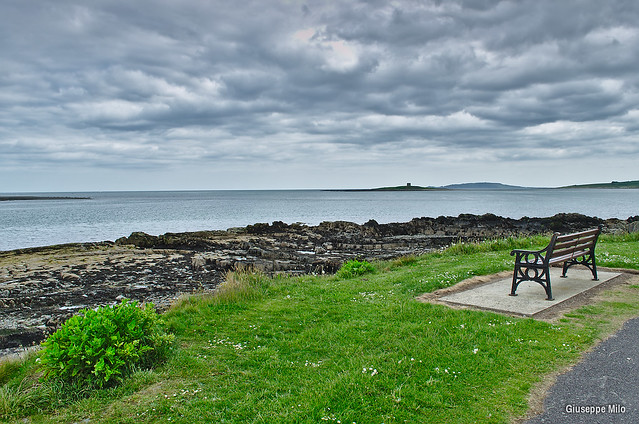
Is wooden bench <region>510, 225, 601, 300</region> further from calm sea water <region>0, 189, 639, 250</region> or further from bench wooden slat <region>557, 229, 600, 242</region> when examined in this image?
calm sea water <region>0, 189, 639, 250</region>

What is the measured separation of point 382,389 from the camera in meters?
4.69

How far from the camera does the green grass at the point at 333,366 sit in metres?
4.35

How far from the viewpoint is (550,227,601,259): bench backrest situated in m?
8.49

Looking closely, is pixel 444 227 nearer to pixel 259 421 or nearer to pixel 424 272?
pixel 424 272

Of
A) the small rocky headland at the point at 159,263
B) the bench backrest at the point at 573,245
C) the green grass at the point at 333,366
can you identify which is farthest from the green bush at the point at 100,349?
the bench backrest at the point at 573,245

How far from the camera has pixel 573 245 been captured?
9.04 m

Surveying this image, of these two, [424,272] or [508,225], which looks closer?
[424,272]

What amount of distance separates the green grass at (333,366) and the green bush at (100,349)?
0.19 m

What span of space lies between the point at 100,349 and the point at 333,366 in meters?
2.68

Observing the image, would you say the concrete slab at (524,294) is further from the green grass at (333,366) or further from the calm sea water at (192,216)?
the calm sea water at (192,216)

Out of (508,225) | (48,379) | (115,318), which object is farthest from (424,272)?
(508,225)

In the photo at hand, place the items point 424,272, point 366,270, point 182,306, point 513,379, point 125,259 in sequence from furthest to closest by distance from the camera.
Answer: point 125,259, point 366,270, point 424,272, point 182,306, point 513,379

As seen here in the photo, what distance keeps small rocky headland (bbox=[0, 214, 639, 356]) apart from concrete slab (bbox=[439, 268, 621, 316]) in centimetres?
661

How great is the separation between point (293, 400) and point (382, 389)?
0.94 m
